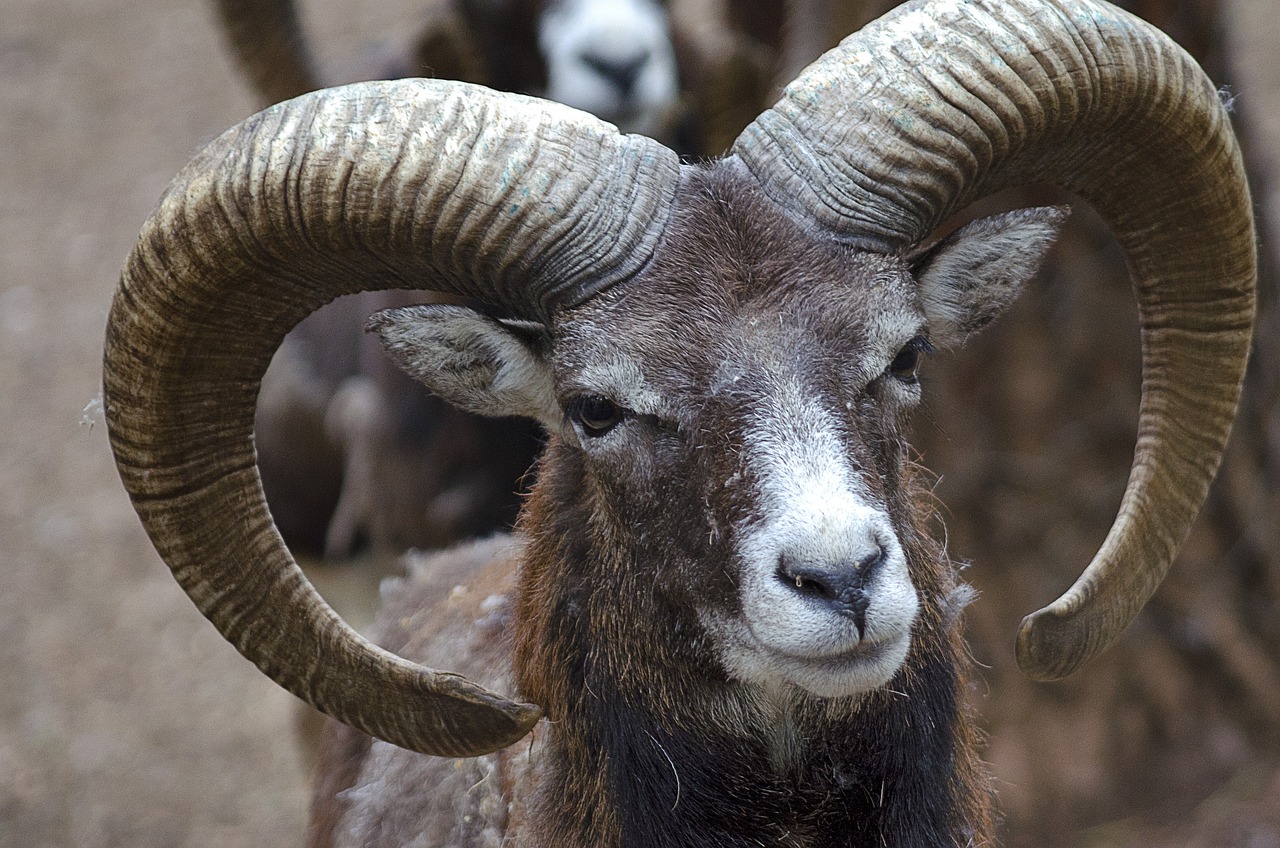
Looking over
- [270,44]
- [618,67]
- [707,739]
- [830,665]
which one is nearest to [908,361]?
[830,665]

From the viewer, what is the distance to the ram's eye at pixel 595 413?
3.40 m

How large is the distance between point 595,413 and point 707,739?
2.86ft

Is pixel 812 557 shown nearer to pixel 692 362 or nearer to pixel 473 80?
pixel 692 362

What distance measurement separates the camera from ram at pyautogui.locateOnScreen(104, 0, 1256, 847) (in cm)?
316

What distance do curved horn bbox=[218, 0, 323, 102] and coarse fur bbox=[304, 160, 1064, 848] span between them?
4.16m

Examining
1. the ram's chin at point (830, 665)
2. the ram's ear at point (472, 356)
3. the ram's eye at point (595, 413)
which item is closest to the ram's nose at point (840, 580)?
the ram's chin at point (830, 665)

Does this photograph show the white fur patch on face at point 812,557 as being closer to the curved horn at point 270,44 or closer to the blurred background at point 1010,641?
the blurred background at point 1010,641

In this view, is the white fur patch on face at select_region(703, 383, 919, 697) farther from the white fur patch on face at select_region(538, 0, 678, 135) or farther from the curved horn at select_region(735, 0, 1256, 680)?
the white fur patch on face at select_region(538, 0, 678, 135)

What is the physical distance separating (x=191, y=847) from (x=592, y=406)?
5.23 metres

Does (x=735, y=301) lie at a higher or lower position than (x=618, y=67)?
higher

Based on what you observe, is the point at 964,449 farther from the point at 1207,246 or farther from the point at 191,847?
the point at 191,847

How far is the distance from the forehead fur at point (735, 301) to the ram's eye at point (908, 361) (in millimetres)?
49

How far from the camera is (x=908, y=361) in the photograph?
3502 millimetres

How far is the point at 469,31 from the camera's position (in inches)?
306
